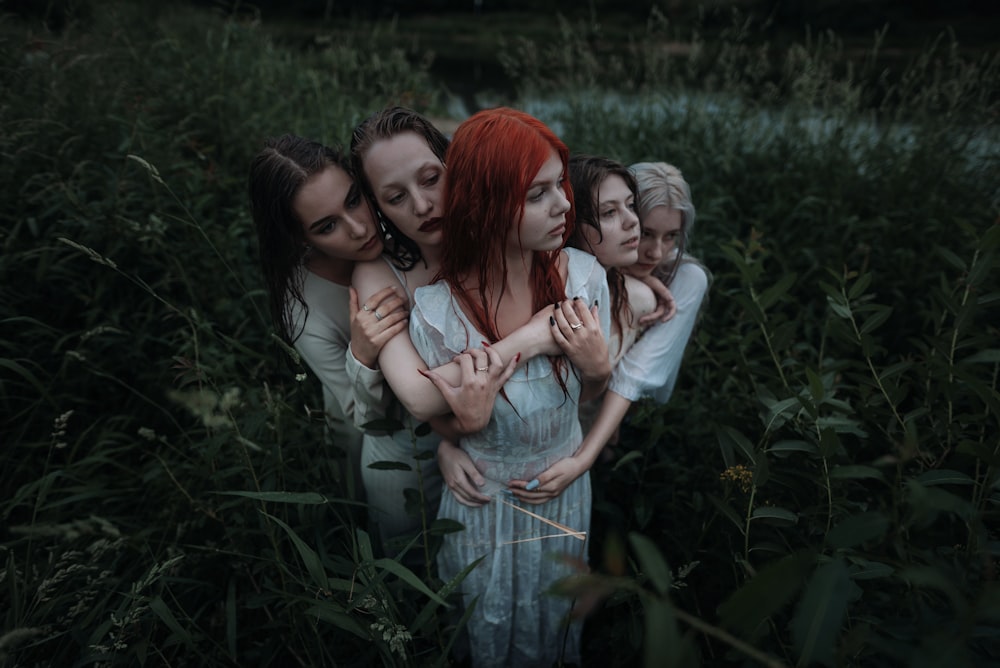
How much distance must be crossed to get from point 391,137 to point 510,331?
0.53 m

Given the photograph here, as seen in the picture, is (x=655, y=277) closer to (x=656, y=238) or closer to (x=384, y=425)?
(x=656, y=238)

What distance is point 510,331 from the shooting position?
4.57ft

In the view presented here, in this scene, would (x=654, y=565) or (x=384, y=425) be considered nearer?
(x=654, y=565)

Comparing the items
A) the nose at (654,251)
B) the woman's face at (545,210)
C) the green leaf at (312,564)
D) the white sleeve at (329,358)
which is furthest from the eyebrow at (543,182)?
the green leaf at (312,564)

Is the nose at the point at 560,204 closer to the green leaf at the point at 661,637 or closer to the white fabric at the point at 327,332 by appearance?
the white fabric at the point at 327,332

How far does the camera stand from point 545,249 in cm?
128

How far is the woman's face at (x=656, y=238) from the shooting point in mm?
1523

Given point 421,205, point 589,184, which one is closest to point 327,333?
point 421,205

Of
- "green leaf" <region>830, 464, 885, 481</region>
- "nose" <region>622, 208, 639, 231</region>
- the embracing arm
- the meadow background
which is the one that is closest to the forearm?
the meadow background

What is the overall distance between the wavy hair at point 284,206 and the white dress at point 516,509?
17.6 inches

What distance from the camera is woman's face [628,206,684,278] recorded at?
1523mm

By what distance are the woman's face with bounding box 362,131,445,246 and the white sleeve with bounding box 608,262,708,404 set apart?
611mm

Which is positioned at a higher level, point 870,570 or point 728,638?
point 728,638

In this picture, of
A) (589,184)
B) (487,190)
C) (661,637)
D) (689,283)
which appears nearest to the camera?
(661,637)
